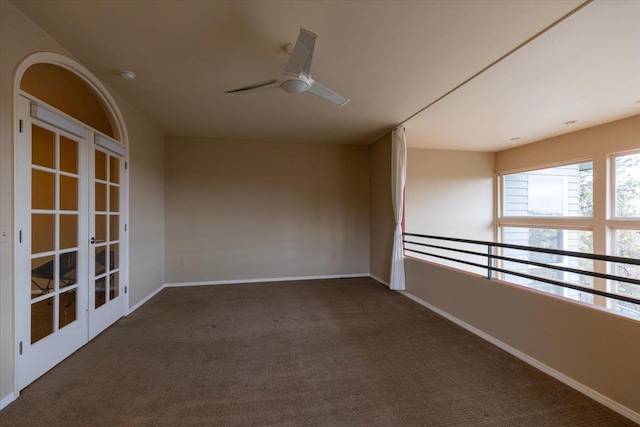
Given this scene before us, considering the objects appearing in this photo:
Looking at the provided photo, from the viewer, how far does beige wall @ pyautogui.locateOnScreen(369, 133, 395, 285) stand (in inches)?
186

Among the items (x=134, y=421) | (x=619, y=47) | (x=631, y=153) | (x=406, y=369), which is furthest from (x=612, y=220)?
(x=134, y=421)

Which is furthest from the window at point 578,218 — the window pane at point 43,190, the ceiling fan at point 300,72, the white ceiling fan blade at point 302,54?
the window pane at point 43,190

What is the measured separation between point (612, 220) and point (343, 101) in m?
4.44

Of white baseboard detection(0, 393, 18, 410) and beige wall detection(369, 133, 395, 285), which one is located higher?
beige wall detection(369, 133, 395, 285)

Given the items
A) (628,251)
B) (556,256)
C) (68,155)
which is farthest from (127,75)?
(556,256)

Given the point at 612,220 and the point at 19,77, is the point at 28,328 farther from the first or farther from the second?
the point at 612,220

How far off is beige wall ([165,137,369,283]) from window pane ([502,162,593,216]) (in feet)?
9.97

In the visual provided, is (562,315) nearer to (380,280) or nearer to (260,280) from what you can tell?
(380,280)

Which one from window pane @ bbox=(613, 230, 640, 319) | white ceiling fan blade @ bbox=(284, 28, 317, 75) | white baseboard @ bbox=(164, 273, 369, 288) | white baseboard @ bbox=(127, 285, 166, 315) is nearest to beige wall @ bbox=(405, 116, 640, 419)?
window pane @ bbox=(613, 230, 640, 319)

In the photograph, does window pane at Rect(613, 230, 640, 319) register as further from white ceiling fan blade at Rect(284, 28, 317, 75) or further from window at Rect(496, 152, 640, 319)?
white ceiling fan blade at Rect(284, 28, 317, 75)

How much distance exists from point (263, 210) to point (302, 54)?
353 centimetres

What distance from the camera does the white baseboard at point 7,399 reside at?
177cm

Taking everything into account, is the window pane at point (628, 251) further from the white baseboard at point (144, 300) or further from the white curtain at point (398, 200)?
the white baseboard at point (144, 300)

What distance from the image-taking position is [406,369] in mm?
2244
